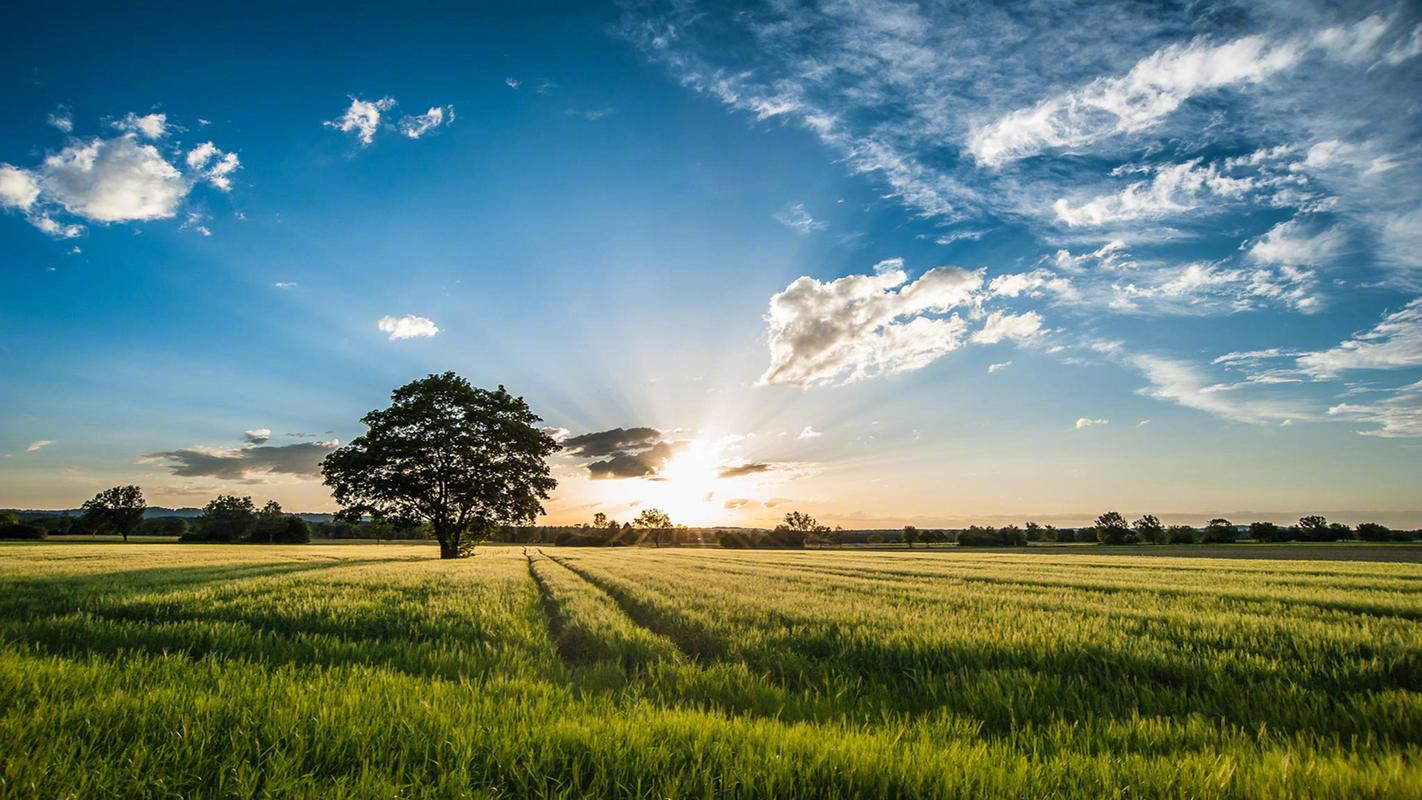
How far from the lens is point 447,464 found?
40906 mm

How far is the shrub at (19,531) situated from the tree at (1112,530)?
224172 mm

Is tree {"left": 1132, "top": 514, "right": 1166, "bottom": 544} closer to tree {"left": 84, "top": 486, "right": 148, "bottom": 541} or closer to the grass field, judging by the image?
the grass field

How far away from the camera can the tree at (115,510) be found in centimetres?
11362

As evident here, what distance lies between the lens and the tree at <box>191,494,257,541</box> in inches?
4269

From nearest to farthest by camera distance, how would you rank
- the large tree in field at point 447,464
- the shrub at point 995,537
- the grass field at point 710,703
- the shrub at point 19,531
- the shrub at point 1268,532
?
the grass field at point 710,703
the large tree in field at point 447,464
the shrub at point 19,531
the shrub at point 1268,532
the shrub at point 995,537

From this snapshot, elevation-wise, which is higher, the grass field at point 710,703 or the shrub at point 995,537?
the grass field at point 710,703

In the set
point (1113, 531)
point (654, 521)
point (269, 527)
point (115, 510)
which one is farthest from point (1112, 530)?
point (115, 510)

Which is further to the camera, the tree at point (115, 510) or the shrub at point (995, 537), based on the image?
the shrub at point (995, 537)

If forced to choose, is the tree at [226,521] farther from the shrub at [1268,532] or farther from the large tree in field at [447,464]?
the shrub at [1268,532]

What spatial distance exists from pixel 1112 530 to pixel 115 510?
23237cm

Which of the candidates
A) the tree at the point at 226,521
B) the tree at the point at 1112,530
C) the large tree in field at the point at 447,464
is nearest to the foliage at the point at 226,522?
the tree at the point at 226,521

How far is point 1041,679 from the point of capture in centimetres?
526

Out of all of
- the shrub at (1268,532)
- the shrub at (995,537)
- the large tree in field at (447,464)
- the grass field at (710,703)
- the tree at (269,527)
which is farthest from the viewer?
the shrub at (995,537)

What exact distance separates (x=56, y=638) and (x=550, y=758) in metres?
8.43
